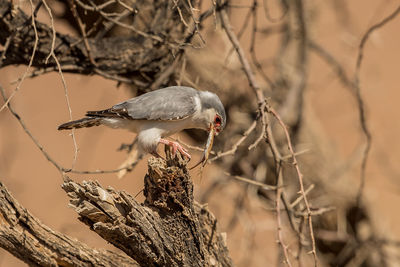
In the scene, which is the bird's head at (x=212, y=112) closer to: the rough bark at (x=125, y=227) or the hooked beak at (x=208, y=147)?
the hooked beak at (x=208, y=147)

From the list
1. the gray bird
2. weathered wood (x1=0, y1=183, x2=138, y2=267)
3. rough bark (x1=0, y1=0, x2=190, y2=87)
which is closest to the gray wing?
the gray bird

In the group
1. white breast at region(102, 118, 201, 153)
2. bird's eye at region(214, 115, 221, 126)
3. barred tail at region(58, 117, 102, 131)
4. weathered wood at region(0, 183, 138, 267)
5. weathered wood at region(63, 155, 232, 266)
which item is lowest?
weathered wood at region(0, 183, 138, 267)

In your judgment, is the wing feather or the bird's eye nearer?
the wing feather

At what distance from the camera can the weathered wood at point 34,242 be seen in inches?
97.7

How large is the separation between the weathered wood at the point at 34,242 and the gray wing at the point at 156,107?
107cm

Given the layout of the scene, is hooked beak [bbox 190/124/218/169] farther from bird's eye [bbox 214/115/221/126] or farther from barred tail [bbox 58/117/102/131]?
barred tail [bbox 58/117/102/131]

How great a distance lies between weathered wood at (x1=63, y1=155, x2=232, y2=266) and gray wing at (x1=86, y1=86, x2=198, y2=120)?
805mm

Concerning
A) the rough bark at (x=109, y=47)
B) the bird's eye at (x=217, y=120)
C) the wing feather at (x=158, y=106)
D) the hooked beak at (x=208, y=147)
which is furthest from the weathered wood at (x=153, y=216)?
the bird's eye at (x=217, y=120)

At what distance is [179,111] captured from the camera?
11.7 feet

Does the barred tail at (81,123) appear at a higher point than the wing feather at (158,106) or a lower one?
lower

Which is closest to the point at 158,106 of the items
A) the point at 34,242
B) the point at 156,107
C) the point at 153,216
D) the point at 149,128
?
the point at 156,107

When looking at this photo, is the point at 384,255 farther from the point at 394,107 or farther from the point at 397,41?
the point at 397,41

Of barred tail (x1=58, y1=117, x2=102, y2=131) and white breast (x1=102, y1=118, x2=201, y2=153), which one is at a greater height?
white breast (x1=102, y1=118, x2=201, y2=153)

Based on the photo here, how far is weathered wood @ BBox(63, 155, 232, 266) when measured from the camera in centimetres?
254
